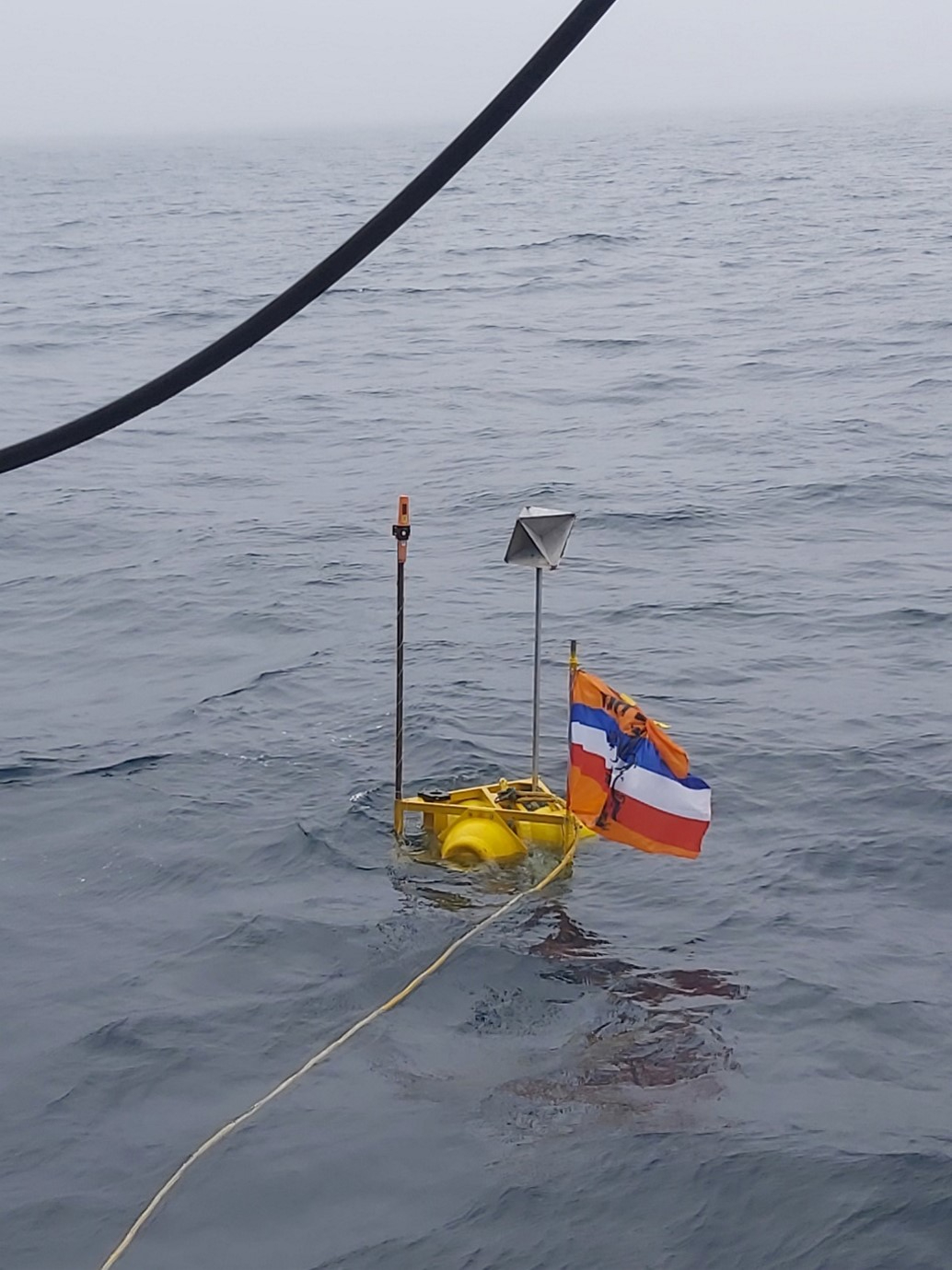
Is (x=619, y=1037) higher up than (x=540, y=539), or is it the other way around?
(x=540, y=539)

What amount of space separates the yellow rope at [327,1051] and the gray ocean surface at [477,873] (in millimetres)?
76

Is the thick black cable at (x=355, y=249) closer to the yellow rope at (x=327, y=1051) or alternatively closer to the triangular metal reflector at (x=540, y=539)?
the yellow rope at (x=327, y=1051)

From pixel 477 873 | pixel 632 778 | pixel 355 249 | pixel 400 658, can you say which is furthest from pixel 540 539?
pixel 355 249

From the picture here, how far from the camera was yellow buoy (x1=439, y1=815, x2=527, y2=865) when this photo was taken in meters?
10.2

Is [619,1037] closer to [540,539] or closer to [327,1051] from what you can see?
[327,1051]

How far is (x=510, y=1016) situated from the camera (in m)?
8.97

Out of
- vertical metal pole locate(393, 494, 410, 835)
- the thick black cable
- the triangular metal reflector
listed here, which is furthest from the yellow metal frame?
the thick black cable

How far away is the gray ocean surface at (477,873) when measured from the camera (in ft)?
24.6

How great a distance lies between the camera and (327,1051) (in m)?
8.60

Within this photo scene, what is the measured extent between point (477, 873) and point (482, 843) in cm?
25

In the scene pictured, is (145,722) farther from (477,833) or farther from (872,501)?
(872,501)

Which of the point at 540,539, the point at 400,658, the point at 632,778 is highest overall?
the point at 540,539

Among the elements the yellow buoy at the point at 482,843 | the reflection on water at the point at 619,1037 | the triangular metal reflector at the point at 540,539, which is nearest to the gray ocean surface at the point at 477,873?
the reflection on water at the point at 619,1037

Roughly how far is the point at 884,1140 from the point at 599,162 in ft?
299
